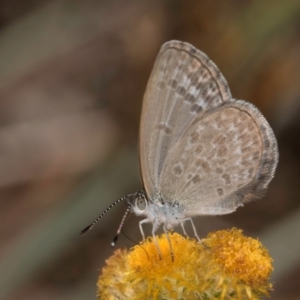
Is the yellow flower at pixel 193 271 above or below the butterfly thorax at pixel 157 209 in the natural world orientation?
below

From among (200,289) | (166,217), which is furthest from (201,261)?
Result: (166,217)

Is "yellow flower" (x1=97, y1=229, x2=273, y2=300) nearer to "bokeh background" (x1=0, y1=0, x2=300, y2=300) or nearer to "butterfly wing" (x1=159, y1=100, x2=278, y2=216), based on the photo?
"butterfly wing" (x1=159, y1=100, x2=278, y2=216)

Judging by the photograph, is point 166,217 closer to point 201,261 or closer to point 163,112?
point 201,261

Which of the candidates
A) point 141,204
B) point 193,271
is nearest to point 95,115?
point 141,204

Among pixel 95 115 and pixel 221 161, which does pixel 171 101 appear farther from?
pixel 95 115

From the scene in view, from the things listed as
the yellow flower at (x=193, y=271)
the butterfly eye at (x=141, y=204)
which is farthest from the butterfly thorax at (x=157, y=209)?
the yellow flower at (x=193, y=271)

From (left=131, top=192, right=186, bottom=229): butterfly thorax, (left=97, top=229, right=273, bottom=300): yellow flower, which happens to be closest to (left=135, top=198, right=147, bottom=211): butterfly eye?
(left=131, top=192, right=186, bottom=229): butterfly thorax

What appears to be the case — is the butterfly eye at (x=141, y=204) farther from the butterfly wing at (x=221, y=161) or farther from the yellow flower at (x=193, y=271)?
the yellow flower at (x=193, y=271)
